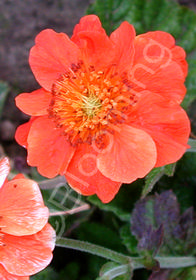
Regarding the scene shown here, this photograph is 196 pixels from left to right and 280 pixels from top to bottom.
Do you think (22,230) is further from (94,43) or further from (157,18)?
(157,18)

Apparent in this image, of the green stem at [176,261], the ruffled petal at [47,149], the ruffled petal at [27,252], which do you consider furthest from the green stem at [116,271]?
the ruffled petal at [47,149]

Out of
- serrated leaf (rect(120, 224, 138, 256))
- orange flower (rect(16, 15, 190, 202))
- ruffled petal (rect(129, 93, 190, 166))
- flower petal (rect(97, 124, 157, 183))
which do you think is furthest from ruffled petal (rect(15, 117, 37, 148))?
serrated leaf (rect(120, 224, 138, 256))

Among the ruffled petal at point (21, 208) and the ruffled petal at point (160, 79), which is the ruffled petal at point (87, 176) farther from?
the ruffled petal at point (160, 79)

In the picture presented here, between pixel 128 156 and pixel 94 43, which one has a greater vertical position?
pixel 94 43

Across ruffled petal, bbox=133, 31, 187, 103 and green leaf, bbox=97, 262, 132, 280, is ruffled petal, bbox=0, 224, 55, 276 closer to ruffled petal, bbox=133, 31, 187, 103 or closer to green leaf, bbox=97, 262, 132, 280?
green leaf, bbox=97, 262, 132, 280

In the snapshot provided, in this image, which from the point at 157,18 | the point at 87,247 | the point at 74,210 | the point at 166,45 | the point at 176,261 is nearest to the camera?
the point at 166,45

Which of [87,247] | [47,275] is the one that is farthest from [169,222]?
[47,275]
